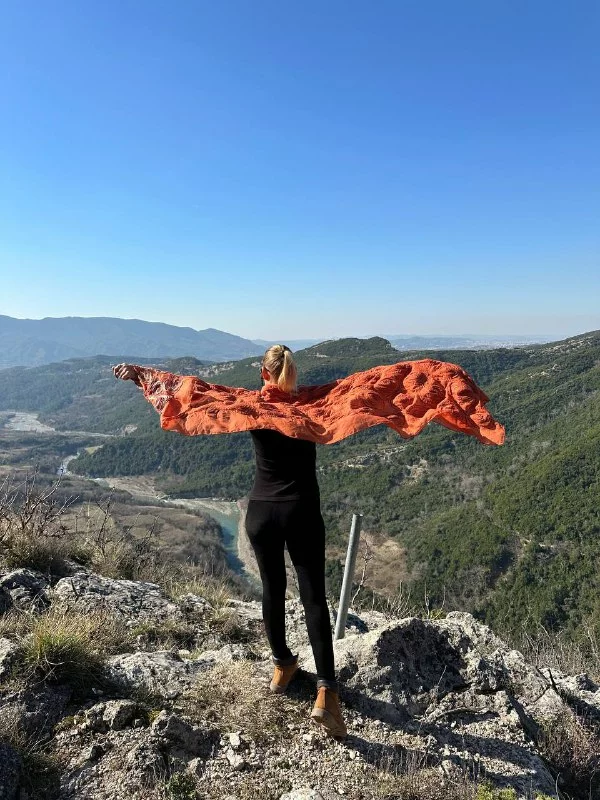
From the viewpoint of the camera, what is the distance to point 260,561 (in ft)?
9.41

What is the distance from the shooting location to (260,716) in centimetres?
274

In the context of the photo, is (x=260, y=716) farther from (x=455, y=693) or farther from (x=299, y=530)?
(x=455, y=693)

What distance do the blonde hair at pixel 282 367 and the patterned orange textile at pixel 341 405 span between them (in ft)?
0.24

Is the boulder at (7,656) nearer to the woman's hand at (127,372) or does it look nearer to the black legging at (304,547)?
the black legging at (304,547)

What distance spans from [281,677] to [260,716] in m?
0.28

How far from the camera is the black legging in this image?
2.70 m

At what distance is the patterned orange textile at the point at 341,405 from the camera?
2820mm

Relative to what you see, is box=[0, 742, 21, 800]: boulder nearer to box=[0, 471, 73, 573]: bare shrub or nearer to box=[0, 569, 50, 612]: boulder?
box=[0, 569, 50, 612]: boulder

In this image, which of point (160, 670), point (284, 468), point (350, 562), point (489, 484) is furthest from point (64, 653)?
point (489, 484)

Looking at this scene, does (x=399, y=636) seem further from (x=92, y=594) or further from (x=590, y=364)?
(x=590, y=364)

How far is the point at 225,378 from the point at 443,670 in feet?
434

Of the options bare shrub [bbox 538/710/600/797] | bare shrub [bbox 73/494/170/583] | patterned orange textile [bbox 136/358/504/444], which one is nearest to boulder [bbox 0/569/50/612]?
bare shrub [bbox 73/494/170/583]

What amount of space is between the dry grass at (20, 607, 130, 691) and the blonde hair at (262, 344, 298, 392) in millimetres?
2041

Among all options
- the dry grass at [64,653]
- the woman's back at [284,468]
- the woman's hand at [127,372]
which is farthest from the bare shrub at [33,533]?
the woman's back at [284,468]
